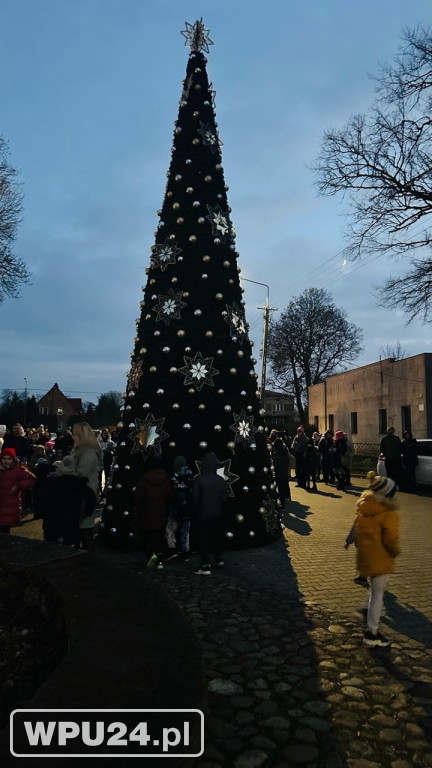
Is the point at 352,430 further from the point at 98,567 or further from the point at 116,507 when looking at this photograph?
the point at 98,567

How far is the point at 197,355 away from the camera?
816 cm

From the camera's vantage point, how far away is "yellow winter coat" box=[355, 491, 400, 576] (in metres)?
4.53

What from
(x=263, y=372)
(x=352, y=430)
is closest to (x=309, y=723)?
(x=263, y=372)

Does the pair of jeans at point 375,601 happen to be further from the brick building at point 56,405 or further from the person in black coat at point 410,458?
the brick building at point 56,405

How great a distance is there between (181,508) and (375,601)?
11.3 ft

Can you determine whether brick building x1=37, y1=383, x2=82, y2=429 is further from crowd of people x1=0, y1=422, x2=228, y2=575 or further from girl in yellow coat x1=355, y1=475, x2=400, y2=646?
girl in yellow coat x1=355, y1=475, x2=400, y2=646

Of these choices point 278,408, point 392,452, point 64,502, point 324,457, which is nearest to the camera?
point 64,502

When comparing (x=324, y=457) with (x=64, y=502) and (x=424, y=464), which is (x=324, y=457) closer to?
(x=424, y=464)

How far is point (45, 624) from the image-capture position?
379 cm

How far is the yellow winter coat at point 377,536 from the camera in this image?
4531 mm

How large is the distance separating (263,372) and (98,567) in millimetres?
28538

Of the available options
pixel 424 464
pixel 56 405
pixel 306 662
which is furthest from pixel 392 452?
pixel 56 405

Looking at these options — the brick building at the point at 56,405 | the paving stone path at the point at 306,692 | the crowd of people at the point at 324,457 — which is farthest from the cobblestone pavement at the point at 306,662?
the brick building at the point at 56,405

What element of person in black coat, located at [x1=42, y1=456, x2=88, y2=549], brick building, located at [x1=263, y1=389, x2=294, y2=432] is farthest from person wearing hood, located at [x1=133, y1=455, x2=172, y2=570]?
brick building, located at [x1=263, y1=389, x2=294, y2=432]
